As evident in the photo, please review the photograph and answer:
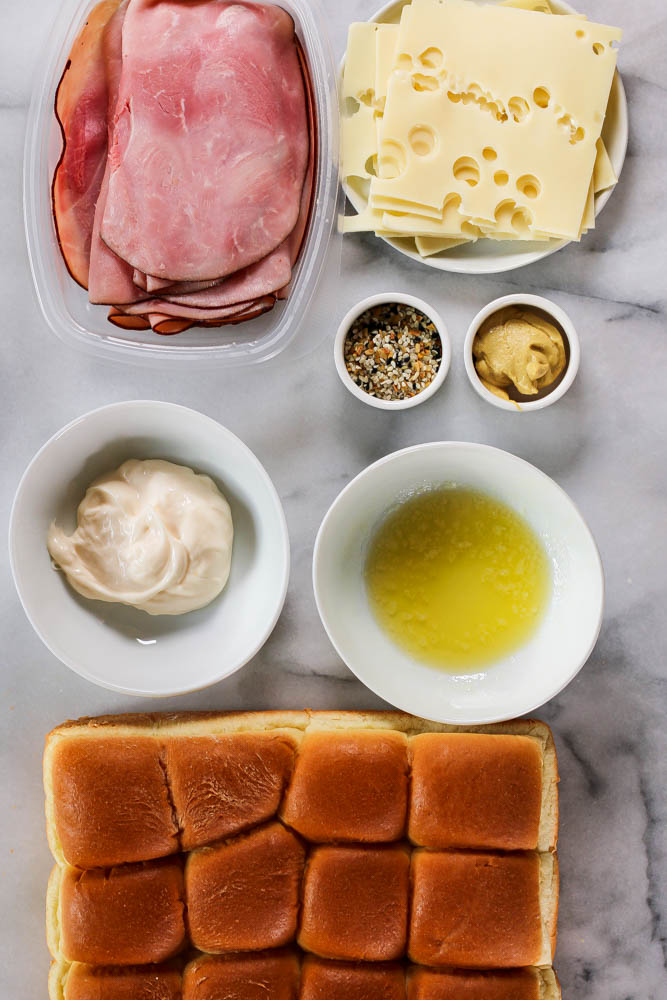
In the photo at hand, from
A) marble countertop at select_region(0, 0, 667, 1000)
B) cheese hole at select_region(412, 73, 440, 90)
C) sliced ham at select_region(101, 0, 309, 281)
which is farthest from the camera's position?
marble countertop at select_region(0, 0, 667, 1000)

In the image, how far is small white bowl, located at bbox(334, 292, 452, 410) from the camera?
194cm

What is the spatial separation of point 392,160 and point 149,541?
100 cm

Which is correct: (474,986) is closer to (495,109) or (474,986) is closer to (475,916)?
(475,916)

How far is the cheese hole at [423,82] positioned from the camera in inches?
75.0

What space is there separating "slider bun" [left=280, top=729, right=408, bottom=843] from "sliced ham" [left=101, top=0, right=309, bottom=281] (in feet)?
3.54

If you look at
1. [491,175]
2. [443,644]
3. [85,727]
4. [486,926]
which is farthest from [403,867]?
[491,175]

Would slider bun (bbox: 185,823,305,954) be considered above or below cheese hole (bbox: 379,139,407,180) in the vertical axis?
below

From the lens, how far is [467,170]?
1.96 meters

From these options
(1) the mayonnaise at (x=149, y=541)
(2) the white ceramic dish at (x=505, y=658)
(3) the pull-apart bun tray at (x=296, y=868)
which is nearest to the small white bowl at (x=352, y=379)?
(2) the white ceramic dish at (x=505, y=658)

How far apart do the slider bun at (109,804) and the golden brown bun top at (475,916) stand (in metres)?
0.56

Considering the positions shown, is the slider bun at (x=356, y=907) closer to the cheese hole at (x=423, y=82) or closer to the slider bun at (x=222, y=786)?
the slider bun at (x=222, y=786)

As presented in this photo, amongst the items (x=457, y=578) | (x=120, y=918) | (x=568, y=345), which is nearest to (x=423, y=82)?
(x=568, y=345)

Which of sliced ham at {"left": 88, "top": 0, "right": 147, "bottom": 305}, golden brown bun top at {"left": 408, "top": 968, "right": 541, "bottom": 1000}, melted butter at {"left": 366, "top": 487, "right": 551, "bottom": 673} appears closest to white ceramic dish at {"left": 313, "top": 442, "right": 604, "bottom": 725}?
melted butter at {"left": 366, "top": 487, "right": 551, "bottom": 673}

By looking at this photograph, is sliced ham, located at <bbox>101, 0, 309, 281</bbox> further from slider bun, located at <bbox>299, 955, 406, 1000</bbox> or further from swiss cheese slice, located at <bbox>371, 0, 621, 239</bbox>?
slider bun, located at <bbox>299, 955, 406, 1000</bbox>
